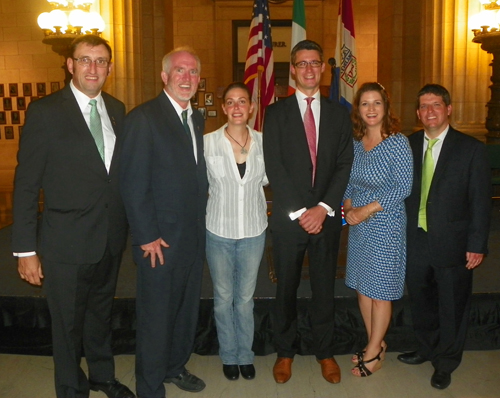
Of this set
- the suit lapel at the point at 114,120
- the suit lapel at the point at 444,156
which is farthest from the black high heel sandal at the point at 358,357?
the suit lapel at the point at 114,120

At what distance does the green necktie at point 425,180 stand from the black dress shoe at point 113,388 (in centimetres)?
207

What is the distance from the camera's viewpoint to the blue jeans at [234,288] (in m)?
3.26

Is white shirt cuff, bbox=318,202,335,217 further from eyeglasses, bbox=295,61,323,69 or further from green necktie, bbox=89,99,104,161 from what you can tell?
green necktie, bbox=89,99,104,161

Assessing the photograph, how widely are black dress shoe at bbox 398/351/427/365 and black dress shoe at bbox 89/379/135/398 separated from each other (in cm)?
184

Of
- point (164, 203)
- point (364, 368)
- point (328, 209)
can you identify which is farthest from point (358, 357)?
point (164, 203)

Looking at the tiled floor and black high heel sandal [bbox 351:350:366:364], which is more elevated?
black high heel sandal [bbox 351:350:366:364]

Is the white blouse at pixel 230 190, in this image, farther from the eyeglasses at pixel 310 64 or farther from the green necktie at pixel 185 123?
the eyeglasses at pixel 310 64

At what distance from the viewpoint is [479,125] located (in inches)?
346

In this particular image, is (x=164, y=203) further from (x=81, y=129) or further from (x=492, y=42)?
(x=492, y=42)

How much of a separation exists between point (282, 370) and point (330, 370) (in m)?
0.31

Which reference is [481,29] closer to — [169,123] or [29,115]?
[169,123]

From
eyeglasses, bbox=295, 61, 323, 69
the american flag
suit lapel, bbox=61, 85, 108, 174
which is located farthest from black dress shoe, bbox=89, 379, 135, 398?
the american flag

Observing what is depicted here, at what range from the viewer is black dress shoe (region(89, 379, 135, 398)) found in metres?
3.20

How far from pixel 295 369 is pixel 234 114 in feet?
5.85
